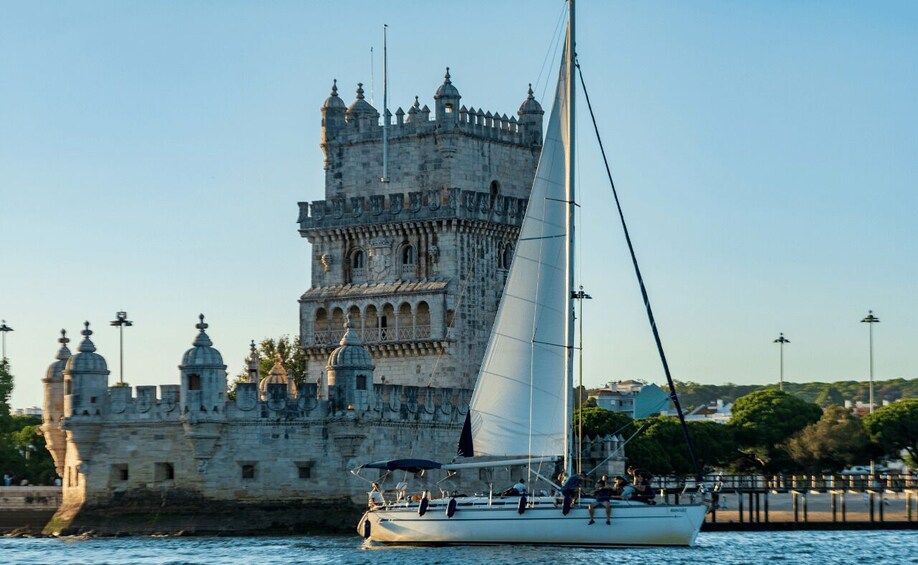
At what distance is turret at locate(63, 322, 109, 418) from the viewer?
99188 millimetres

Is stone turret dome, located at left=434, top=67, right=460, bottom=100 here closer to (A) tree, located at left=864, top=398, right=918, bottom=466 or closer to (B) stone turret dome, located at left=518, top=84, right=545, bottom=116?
(B) stone turret dome, located at left=518, top=84, right=545, bottom=116

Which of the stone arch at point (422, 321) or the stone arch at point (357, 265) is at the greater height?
the stone arch at point (357, 265)

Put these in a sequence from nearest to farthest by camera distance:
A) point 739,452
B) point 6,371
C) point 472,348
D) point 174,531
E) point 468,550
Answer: point 468,550
point 174,531
point 472,348
point 6,371
point 739,452

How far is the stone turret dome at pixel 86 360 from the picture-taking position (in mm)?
99500

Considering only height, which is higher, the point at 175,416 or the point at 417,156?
the point at 417,156

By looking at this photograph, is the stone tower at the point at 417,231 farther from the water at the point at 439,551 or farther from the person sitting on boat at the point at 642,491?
the person sitting on boat at the point at 642,491

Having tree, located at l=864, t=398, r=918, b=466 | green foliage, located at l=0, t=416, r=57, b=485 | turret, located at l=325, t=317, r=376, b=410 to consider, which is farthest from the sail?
tree, located at l=864, t=398, r=918, b=466

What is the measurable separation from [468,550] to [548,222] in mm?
12151

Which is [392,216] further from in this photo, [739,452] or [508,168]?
[739,452]

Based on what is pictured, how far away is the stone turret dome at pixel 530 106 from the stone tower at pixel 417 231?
7cm

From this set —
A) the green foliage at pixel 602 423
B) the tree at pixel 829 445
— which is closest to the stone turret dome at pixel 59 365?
the green foliage at pixel 602 423

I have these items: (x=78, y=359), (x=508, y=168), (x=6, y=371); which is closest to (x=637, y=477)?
(x=78, y=359)

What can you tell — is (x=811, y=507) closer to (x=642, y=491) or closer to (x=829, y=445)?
(x=829, y=445)

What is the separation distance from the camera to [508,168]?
116312mm
